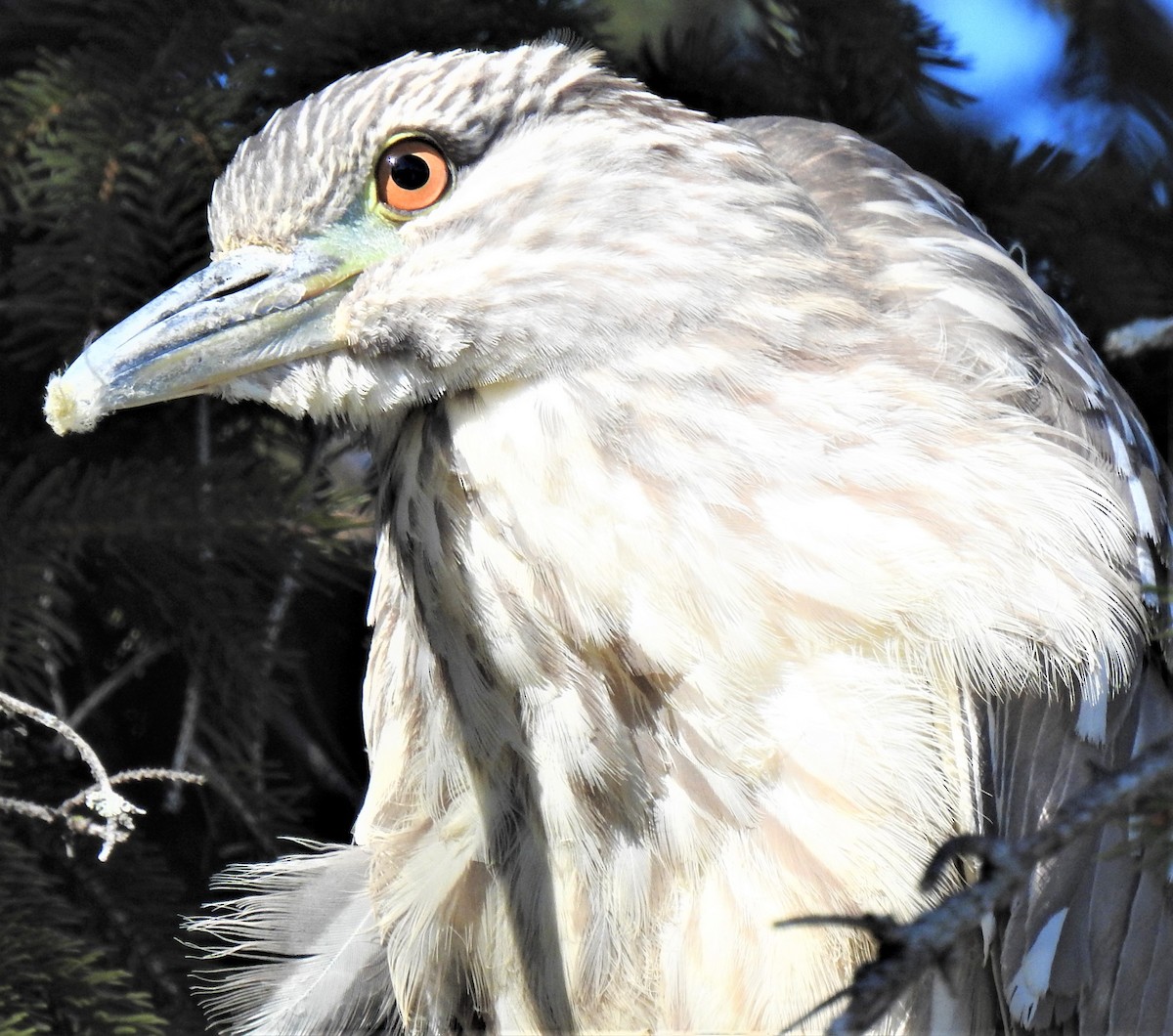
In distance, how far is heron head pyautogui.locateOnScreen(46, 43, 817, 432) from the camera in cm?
178

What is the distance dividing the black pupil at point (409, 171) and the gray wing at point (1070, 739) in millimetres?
635

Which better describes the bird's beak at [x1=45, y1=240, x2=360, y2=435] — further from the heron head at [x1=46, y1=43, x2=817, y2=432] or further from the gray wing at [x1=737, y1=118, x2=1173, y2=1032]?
the gray wing at [x1=737, y1=118, x2=1173, y2=1032]

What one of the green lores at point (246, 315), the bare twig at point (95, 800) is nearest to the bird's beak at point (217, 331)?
the green lores at point (246, 315)

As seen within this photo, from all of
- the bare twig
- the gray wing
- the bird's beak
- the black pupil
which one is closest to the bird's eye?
the black pupil

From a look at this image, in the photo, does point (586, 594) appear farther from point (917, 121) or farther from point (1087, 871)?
point (917, 121)

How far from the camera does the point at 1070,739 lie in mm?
1839

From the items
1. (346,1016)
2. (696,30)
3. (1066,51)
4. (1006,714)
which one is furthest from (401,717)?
(1066,51)

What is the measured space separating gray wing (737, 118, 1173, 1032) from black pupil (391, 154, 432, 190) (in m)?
0.64

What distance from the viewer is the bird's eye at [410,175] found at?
1.84 metres

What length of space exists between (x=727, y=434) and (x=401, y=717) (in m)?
0.69

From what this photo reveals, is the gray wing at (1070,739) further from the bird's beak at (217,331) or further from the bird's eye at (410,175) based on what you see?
the bird's beak at (217,331)

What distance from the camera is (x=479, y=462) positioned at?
1.81 metres

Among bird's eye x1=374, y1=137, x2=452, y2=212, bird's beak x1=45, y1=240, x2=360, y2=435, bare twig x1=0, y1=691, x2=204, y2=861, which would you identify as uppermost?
bird's eye x1=374, y1=137, x2=452, y2=212

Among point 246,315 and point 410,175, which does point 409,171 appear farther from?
point 246,315
